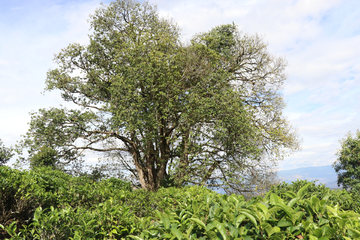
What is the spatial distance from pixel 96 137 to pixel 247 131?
8.49 metres

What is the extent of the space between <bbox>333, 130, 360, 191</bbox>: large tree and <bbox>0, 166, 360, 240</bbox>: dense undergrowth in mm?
16307

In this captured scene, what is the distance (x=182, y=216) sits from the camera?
2686mm

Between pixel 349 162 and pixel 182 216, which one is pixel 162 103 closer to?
pixel 182 216

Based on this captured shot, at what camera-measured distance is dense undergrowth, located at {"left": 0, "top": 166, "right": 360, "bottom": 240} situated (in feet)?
6.55

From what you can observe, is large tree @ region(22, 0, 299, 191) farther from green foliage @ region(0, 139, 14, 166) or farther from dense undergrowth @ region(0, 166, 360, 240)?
green foliage @ region(0, 139, 14, 166)

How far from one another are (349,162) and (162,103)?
17739 millimetres

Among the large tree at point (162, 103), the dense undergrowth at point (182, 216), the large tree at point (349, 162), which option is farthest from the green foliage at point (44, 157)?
the large tree at point (349, 162)

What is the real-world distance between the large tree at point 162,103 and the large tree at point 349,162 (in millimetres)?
7617

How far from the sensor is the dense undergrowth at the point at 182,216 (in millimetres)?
1996

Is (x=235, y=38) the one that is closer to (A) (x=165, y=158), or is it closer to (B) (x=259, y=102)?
(B) (x=259, y=102)

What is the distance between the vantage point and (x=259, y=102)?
16.0 m

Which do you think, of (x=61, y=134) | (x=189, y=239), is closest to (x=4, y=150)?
(x=61, y=134)

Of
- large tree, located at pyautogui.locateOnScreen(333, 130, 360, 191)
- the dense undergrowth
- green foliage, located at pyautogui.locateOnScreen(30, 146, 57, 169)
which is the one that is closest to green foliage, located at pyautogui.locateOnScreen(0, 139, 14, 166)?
green foliage, located at pyautogui.locateOnScreen(30, 146, 57, 169)

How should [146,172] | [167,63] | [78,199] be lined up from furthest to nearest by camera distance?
[146,172] < [167,63] < [78,199]
